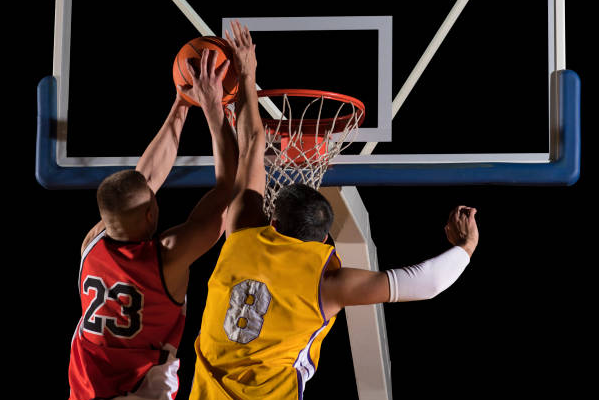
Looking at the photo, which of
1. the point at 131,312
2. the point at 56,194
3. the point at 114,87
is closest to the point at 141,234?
the point at 131,312

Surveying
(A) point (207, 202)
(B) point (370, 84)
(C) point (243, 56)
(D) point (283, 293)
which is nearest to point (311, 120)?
(C) point (243, 56)

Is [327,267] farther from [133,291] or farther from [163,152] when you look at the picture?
[163,152]

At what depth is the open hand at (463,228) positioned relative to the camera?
96.0 inches

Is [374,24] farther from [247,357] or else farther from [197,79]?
[247,357]

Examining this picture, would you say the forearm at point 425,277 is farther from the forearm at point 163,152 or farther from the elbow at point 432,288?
the forearm at point 163,152

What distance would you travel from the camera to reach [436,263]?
2322 millimetres

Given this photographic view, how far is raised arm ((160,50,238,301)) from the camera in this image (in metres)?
2.40

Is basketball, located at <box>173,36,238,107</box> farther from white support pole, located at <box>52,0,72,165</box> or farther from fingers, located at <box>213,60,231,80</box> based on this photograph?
white support pole, located at <box>52,0,72,165</box>

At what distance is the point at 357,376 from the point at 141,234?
2.30 metres

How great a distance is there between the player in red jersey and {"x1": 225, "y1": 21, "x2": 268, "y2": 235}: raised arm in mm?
113

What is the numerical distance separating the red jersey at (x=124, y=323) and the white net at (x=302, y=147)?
0.69 m

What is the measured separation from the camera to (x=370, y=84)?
11.2ft

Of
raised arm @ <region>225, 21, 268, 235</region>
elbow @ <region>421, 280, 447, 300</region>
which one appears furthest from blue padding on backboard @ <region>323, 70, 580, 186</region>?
elbow @ <region>421, 280, 447, 300</region>

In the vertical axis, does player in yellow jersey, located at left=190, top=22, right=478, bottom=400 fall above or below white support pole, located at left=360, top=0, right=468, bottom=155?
below
